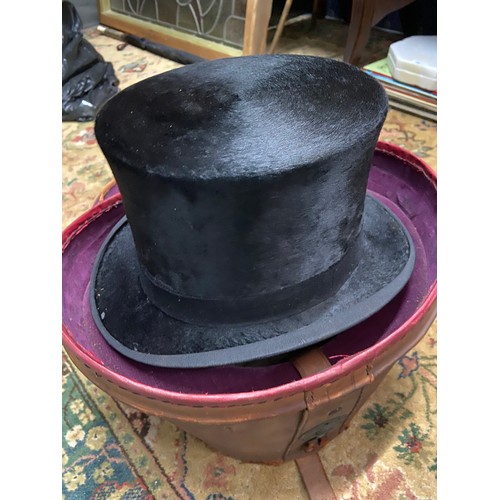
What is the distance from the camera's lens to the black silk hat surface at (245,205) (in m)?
0.63

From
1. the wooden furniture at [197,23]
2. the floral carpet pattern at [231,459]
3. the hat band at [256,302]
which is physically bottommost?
the floral carpet pattern at [231,459]

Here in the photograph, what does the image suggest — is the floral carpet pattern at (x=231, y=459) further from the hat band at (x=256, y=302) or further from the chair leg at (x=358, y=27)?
the chair leg at (x=358, y=27)

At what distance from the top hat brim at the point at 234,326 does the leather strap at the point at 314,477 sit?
39 cm

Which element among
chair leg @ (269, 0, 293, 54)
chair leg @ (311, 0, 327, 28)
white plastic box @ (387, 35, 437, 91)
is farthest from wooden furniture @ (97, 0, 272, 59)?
chair leg @ (311, 0, 327, 28)

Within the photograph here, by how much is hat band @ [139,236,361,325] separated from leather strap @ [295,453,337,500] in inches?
16.2

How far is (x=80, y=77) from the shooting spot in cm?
259

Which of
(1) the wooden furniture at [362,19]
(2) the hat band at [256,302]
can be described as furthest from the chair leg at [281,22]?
(2) the hat band at [256,302]

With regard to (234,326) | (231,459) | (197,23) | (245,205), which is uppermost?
(245,205)

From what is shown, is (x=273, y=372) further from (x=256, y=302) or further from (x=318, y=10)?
(x=318, y=10)

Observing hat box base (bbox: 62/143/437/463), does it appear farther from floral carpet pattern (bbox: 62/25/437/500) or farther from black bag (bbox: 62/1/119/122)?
black bag (bbox: 62/1/119/122)

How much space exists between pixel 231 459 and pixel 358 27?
2306 millimetres

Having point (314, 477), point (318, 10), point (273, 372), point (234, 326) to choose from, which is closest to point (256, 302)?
point (234, 326)

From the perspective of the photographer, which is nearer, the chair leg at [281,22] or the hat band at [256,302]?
the hat band at [256,302]

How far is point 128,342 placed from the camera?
83 cm
